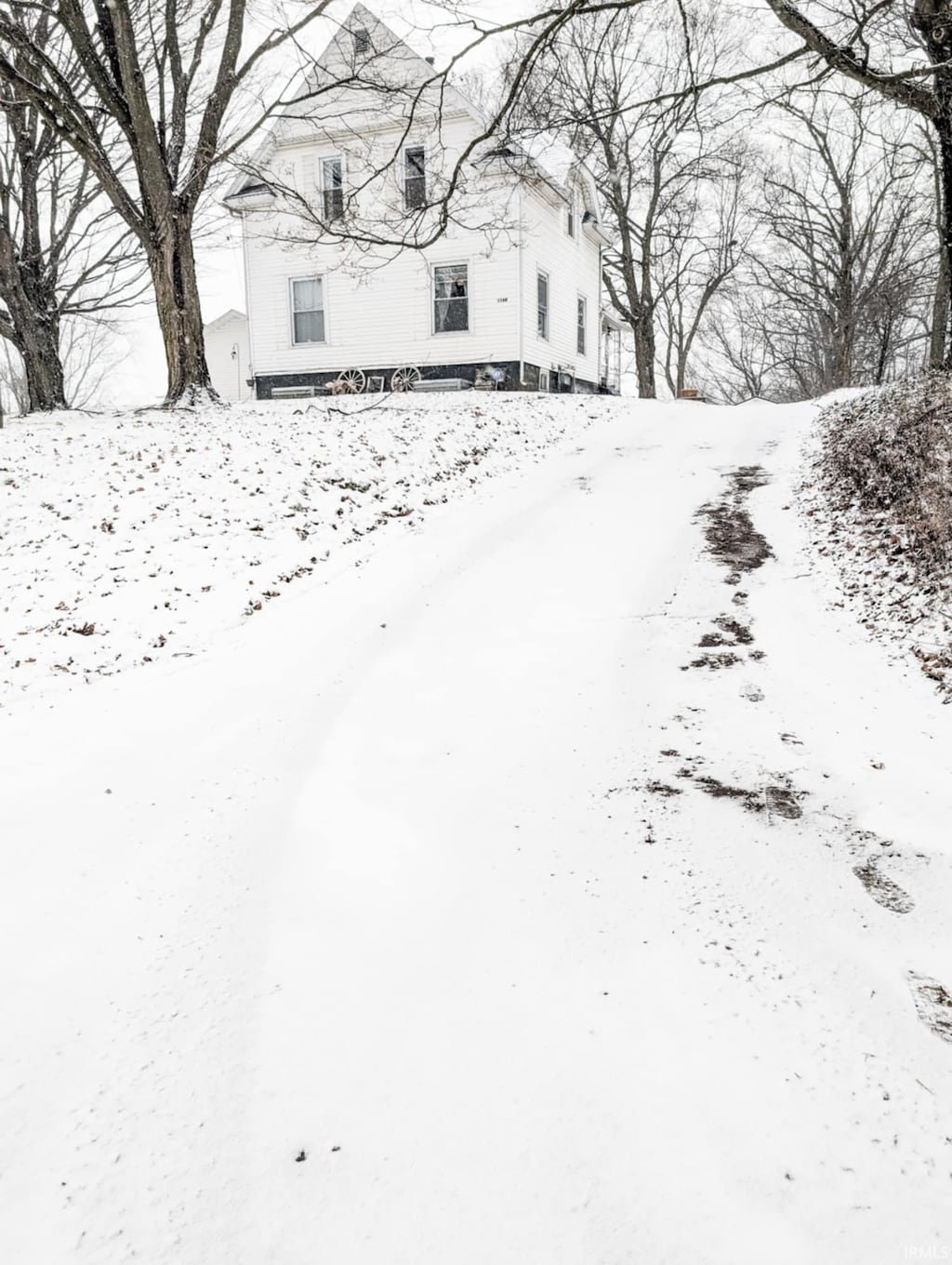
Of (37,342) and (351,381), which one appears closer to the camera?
(37,342)

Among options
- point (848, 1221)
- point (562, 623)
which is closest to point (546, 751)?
point (562, 623)

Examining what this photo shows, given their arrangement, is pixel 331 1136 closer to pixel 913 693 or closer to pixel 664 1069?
pixel 664 1069

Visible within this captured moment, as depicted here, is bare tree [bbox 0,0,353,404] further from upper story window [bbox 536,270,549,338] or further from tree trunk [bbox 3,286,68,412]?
upper story window [bbox 536,270,549,338]

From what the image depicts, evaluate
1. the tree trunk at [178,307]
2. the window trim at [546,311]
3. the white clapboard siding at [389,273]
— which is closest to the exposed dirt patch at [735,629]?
the tree trunk at [178,307]

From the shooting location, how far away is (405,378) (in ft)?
51.8

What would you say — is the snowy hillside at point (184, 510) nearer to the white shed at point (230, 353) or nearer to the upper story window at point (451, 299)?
the upper story window at point (451, 299)

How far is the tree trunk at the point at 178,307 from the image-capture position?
996 cm

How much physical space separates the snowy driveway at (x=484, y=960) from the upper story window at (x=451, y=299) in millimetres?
13714

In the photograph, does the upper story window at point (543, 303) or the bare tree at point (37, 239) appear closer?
the bare tree at point (37, 239)

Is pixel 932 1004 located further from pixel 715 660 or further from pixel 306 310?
pixel 306 310

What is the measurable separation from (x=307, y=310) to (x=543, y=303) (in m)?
5.49

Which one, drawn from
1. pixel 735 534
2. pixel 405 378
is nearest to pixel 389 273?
pixel 405 378

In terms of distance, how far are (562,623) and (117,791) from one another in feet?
8.82

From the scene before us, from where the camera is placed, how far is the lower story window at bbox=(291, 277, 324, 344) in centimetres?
1664
